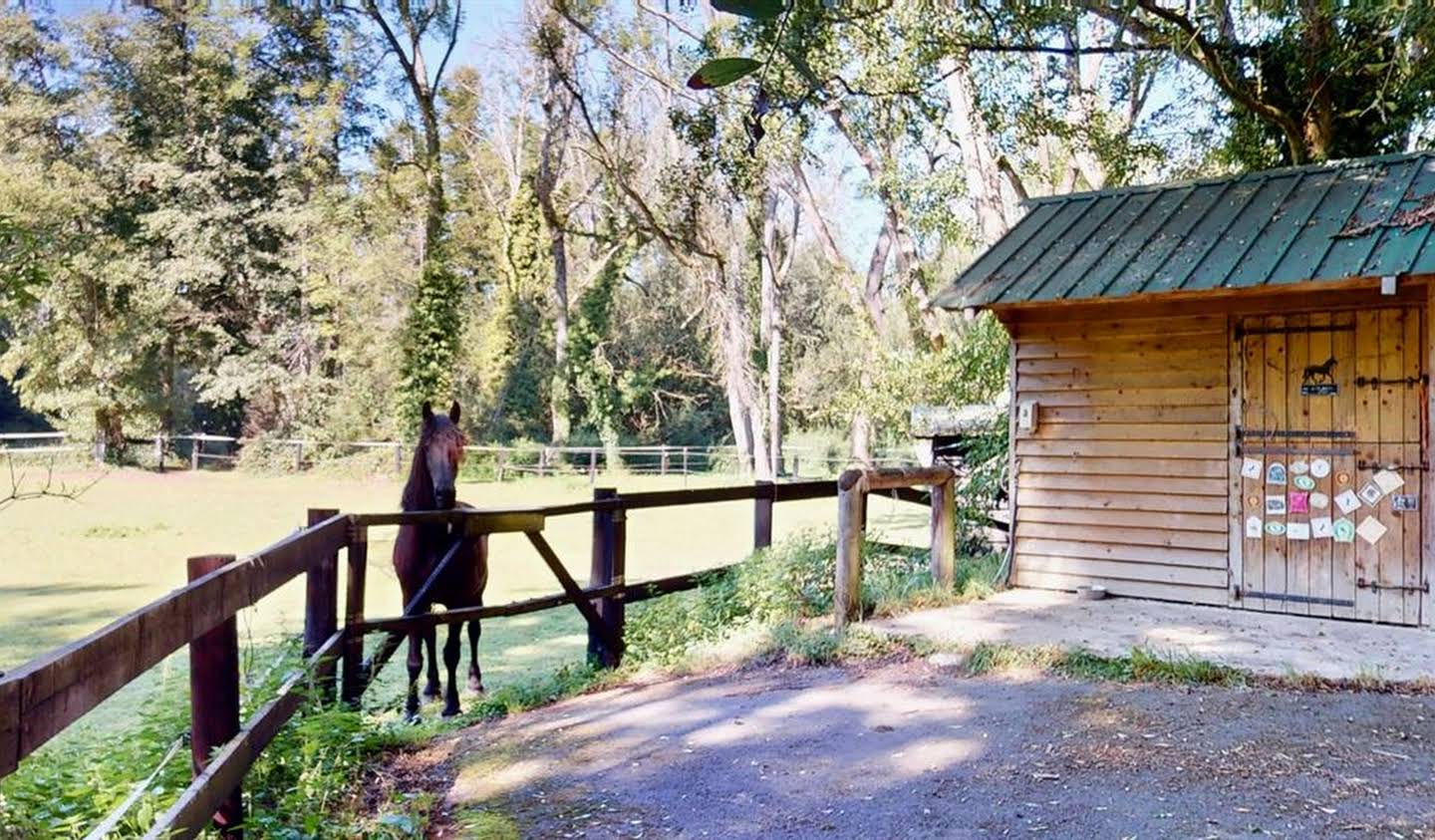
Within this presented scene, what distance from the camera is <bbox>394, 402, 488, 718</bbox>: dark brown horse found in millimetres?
5488

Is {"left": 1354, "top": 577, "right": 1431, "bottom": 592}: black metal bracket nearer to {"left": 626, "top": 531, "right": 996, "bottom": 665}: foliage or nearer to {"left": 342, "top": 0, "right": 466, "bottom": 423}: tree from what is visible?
{"left": 626, "top": 531, "right": 996, "bottom": 665}: foliage

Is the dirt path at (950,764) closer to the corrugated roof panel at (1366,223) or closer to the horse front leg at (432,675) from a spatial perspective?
the horse front leg at (432,675)

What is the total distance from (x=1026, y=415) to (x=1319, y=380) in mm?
1855

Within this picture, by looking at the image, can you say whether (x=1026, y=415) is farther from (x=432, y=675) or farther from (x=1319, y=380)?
(x=432, y=675)

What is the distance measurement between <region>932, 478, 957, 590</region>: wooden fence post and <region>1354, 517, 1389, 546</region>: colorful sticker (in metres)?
2.42

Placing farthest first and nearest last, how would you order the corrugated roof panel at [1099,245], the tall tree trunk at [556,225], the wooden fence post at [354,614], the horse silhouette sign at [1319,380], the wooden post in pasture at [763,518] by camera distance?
the tall tree trunk at [556,225] → the wooden post in pasture at [763,518] → the corrugated roof panel at [1099,245] → the horse silhouette sign at [1319,380] → the wooden fence post at [354,614]

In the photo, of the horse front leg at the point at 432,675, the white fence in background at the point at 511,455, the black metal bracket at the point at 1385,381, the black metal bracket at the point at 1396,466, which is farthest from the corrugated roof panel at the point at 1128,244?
the white fence in background at the point at 511,455

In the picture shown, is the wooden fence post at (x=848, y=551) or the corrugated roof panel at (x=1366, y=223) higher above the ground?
the corrugated roof panel at (x=1366, y=223)

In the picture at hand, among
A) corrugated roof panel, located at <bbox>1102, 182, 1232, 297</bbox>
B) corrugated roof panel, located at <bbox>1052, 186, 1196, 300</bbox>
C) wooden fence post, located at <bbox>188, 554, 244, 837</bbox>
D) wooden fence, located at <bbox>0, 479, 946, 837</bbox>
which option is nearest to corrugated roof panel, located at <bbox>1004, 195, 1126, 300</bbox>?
corrugated roof panel, located at <bbox>1052, 186, 1196, 300</bbox>

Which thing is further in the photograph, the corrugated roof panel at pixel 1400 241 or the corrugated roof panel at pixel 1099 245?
the corrugated roof panel at pixel 1099 245

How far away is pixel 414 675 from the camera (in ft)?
18.2

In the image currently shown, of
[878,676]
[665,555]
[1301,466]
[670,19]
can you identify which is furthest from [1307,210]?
[670,19]

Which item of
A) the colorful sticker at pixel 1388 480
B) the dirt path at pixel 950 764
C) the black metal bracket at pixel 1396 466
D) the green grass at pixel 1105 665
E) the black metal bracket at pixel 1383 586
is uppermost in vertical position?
the black metal bracket at pixel 1396 466

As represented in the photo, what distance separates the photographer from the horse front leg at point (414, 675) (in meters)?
5.35
